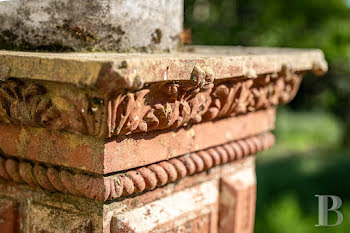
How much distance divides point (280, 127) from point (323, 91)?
5.17 ft

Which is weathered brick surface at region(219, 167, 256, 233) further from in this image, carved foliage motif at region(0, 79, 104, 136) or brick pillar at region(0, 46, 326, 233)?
carved foliage motif at region(0, 79, 104, 136)

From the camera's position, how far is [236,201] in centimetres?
201

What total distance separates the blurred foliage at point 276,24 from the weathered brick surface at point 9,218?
377 centimetres

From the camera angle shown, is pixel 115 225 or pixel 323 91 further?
pixel 323 91

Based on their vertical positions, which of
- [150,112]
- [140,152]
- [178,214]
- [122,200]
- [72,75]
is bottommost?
[178,214]

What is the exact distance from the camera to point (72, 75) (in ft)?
4.05

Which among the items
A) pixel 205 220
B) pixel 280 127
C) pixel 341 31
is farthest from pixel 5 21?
pixel 280 127

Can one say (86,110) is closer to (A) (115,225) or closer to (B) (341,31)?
(A) (115,225)

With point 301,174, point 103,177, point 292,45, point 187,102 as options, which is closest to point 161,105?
point 187,102

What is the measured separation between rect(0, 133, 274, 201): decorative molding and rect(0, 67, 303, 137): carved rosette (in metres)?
0.13

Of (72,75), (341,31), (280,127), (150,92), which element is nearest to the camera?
(72,75)

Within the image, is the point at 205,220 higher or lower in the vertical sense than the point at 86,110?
lower

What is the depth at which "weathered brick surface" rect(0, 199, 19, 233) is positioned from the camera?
1631mm

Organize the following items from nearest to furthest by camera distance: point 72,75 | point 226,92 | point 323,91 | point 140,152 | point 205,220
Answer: point 72,75 → point 140,152 → point 226,92 → point 205,220 → point 323,91
